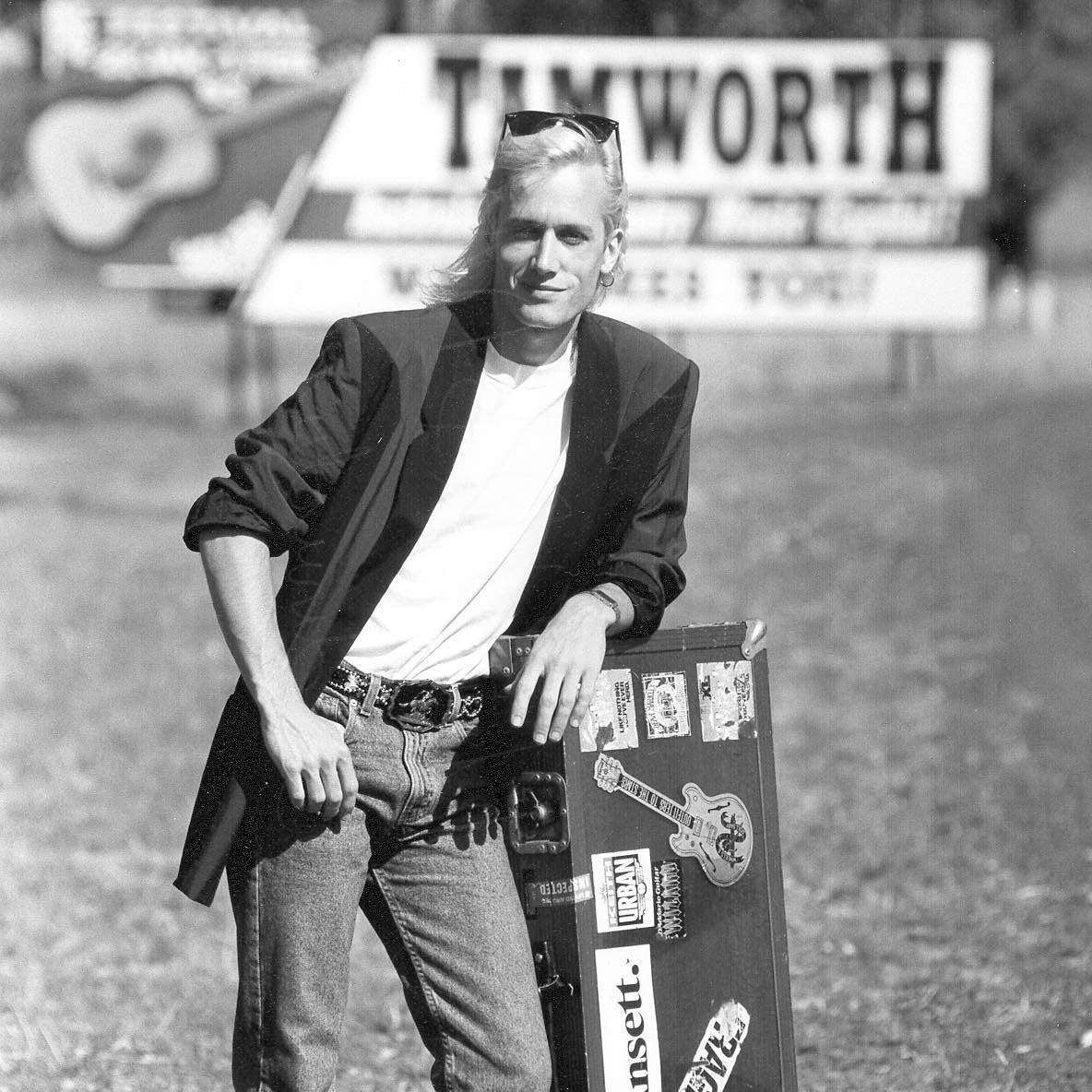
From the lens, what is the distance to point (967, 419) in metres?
16.3

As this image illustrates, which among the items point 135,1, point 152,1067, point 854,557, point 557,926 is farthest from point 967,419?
point 557,926

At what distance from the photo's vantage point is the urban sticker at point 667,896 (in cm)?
276

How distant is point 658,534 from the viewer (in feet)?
9.21

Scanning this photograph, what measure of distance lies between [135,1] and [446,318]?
1313cm

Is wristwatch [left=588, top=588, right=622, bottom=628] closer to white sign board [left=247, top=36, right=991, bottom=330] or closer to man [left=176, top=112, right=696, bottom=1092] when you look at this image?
man [left=176, top=112, right=696, bottom=1092]

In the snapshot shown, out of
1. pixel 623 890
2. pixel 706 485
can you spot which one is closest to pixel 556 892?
pixel 623 890

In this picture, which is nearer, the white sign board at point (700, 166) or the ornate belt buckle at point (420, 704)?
the ornate belt buckle at point (420, 704)

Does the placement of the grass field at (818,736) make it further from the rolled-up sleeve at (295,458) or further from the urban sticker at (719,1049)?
the rolled-up sleeve at (295,458)

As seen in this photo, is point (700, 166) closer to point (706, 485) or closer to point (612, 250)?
point (706, 485)

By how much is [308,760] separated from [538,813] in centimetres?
39

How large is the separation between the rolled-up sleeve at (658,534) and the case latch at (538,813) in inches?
10.5

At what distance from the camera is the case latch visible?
2.70 m

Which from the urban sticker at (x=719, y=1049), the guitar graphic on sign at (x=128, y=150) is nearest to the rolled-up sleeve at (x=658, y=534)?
the urban sticker at (x=719, y=1049)

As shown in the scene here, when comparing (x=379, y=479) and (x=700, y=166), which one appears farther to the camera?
(x=700, y=166)
